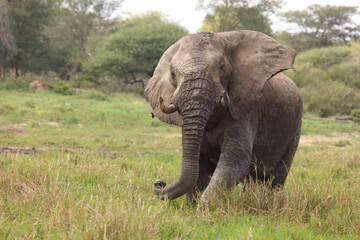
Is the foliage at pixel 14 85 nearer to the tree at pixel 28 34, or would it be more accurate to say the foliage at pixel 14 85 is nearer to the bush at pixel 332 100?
the tree at pixel 28 34

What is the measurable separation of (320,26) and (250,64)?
129ft

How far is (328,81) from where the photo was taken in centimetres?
2712

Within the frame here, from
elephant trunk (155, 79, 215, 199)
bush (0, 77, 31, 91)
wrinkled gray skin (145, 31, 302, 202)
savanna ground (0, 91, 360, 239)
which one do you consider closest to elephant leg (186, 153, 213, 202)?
wrinkled gray skin (145, 31, 302, 202)

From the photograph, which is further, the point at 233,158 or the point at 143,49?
the point at 143,49

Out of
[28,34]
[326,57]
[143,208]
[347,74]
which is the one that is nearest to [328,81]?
[347,74]

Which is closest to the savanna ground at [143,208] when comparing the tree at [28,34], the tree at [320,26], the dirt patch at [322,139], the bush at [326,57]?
the dirt patch at [322,139]

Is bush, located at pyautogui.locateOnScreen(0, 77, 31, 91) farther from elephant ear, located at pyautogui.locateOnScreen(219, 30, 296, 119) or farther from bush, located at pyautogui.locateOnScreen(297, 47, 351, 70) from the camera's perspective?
bush, located at pyautogui.locateOnScreen(297, 47, 351, 70)

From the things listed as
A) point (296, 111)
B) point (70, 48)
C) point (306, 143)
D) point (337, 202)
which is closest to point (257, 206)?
point (337, 202)

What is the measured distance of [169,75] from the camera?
4.06 m

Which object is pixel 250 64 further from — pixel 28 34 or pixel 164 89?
pixel 28 34

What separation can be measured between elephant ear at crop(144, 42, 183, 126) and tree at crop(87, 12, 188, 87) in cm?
2657

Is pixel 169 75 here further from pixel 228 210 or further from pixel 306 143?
pixel 306 143

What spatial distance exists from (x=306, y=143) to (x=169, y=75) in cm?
1020

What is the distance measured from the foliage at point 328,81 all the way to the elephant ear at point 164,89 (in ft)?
65.9
